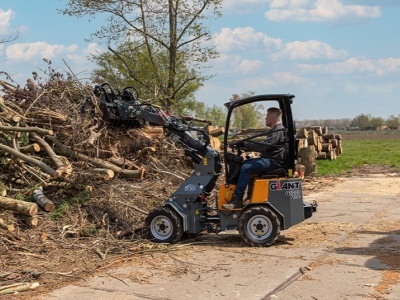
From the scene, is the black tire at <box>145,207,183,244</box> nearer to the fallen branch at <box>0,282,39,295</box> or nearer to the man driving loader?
the man driving loader

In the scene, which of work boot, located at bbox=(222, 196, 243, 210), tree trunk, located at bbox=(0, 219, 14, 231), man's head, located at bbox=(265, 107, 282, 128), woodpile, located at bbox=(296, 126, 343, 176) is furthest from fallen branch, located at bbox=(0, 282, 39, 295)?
woodpile, located at bbox=(296, 126, 343, 176)

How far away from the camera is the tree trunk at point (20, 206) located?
8.16 m

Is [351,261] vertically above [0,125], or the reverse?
[0,125]

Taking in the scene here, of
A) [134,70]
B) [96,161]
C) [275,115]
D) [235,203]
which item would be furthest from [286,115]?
[134,70]

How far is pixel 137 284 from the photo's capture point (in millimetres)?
6625

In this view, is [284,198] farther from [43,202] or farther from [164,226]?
[43,202]

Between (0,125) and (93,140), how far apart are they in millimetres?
1679

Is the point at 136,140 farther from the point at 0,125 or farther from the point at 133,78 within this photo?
the point at 133,78

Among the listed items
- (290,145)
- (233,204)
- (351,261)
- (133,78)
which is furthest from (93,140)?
(133,78)

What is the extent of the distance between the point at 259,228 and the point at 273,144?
1.35 meters

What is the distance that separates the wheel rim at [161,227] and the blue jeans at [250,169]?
121 cm

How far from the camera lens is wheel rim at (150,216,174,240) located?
28.8 feet

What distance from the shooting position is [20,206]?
8188 mm

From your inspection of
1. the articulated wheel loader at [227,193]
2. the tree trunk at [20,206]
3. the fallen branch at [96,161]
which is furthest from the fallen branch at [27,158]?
the articulated wheel loader at [227,193]
